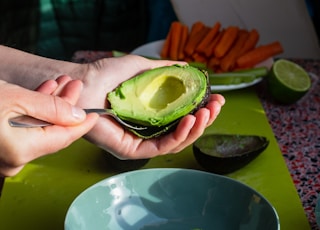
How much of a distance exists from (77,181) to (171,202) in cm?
20

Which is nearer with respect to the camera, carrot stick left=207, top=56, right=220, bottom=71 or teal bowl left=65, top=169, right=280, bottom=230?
teal bowl left=65, top=169, right=280, bottom=230

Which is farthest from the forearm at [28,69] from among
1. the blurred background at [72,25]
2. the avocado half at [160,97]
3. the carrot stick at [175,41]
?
the blurred background at [72,25]

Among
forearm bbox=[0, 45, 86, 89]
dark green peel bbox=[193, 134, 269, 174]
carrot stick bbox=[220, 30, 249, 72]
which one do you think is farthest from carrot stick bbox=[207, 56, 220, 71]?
forearm bbox=[0, 45, 86, 89]

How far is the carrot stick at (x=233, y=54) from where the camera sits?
1.50 meters

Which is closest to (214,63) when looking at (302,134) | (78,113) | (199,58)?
(199,58)

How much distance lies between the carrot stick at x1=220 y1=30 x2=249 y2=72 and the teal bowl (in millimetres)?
608

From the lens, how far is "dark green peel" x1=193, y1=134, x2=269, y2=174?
40.6 inches

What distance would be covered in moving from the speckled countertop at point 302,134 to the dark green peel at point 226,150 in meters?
0.08

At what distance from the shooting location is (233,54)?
5.02 feet

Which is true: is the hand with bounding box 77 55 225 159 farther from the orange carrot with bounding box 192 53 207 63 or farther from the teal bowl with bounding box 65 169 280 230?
the orange carrot with bounding box 192 53 207 63

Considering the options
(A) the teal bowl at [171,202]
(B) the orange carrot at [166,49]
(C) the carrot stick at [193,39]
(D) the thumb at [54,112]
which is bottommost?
(C) the carrot stick at [193,39]

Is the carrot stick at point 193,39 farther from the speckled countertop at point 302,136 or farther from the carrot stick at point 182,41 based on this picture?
the speckled countertop at point 302,136

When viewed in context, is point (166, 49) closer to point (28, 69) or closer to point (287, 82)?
point (287, 82)

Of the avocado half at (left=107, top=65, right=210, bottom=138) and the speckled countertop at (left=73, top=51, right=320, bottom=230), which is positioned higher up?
the avocado half at (left=107, top=65, right=210, bottom=138)
